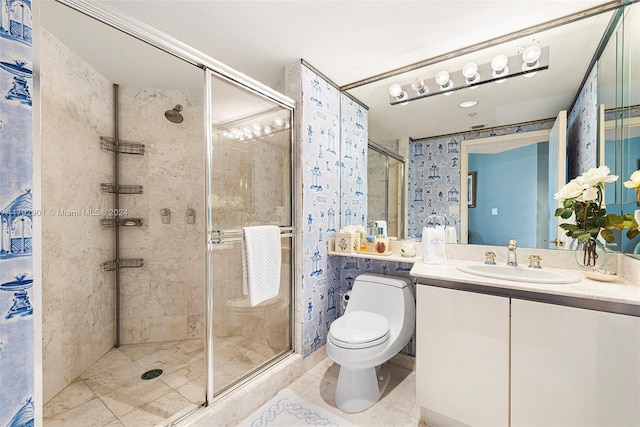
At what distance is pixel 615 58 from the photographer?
1427 millimetres

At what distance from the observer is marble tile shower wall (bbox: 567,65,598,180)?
5.03ft

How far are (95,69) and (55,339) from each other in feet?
6.33

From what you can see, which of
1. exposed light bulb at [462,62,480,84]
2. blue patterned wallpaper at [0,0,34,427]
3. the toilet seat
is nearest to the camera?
blue patterned wallpaper at [0,0,34,427]

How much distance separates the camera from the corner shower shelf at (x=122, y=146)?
2.14 meters

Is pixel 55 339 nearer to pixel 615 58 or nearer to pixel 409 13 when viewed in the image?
pixel 409 13

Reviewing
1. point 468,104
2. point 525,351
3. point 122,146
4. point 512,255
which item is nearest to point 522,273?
point 512,255

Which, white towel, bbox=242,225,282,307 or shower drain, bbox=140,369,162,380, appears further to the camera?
shower drain, bbox=140,369,162,380

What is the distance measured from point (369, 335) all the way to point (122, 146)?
243 centimetres

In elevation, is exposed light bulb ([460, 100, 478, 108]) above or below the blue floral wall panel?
above

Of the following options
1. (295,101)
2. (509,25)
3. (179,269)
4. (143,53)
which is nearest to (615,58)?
(509,25)

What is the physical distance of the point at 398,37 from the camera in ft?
5.57

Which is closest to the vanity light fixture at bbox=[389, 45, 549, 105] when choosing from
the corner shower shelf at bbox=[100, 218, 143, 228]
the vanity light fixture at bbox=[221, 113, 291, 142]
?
the vanity light fixture at bbox=[221, 113, 291, 142]

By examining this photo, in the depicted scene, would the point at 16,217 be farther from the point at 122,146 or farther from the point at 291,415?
the point at 122,146

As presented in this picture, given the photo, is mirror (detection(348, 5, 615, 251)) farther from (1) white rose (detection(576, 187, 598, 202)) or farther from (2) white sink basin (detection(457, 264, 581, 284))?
(1) white rose (detection(576, 187, 598, 202))
